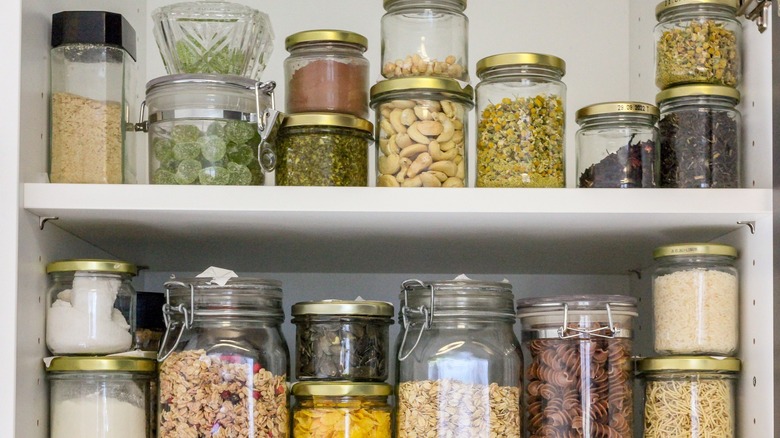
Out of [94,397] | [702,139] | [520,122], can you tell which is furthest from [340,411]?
[702,139]

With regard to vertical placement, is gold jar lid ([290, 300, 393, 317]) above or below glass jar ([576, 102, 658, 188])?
below

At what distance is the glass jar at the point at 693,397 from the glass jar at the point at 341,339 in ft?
1.00

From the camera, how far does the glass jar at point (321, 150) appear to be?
105 centimetres

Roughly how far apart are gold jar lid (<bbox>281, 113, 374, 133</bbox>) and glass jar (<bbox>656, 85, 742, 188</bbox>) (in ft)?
1.15

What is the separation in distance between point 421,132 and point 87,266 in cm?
38

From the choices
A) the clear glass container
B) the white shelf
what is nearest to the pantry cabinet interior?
the white shelf

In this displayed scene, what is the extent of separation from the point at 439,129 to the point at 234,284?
0.93 feet

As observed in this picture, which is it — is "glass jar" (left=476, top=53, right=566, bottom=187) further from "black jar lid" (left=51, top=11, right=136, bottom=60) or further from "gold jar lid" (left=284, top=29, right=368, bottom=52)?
"black jar lid" (left=51, top=11, right=136, bottom=60)

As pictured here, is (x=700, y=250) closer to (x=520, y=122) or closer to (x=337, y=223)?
(x=520, y=122)

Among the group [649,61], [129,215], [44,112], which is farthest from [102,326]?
[649,61]

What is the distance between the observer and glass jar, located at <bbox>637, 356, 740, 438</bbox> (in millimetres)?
1031

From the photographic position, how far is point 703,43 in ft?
3.57

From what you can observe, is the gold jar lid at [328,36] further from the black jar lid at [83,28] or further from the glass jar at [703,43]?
the glass jar at [703,43]

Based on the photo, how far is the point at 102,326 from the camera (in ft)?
3.36
